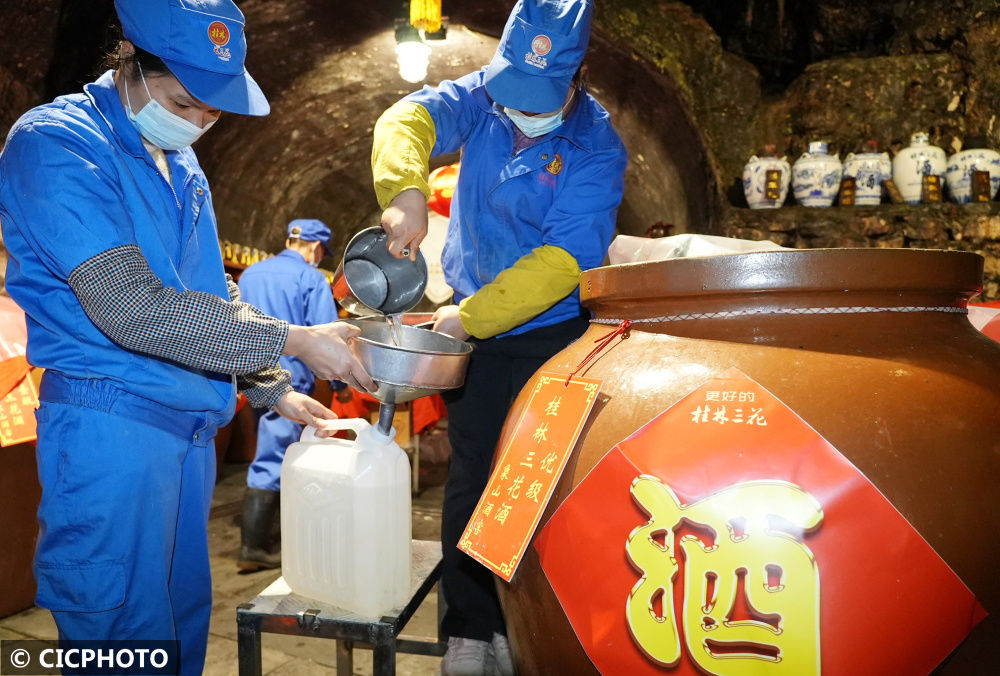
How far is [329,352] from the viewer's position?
1.53 m

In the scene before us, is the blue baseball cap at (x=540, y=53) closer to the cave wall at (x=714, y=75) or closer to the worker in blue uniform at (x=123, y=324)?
Result: the worker in blue uniform at (x=123, y=324)

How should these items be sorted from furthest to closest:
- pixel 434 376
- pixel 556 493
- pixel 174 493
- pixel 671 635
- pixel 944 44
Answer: pixel 944 44 < pixel 174 493 < pixel 434 376 < pixel 556 493 < pixel 671 635

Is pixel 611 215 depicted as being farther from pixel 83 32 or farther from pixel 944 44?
Answer: pixel 944 44

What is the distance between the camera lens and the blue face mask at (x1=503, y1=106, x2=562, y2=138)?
78.0 inches

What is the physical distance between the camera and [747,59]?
6379 mm

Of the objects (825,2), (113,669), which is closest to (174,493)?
(113,669)

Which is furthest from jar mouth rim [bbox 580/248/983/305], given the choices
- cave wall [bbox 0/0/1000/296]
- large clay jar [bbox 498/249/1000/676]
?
cave wall [bbox 0/0/1000/296]

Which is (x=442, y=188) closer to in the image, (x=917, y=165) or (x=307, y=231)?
(x=307, y=231)

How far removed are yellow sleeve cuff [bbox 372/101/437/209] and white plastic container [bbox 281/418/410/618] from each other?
1.96ft

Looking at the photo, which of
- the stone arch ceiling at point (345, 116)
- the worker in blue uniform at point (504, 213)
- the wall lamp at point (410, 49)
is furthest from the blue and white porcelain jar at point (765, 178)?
the worker in blue uniform at point (504, 213)

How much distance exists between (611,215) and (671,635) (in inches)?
50.8

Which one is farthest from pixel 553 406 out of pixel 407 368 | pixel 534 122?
pixel 534 122

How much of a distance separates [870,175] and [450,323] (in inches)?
176

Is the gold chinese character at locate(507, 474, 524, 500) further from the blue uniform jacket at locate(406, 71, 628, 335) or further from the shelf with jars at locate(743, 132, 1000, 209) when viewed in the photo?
the shelf with jars at locate(743, 132, 1000, 209)
